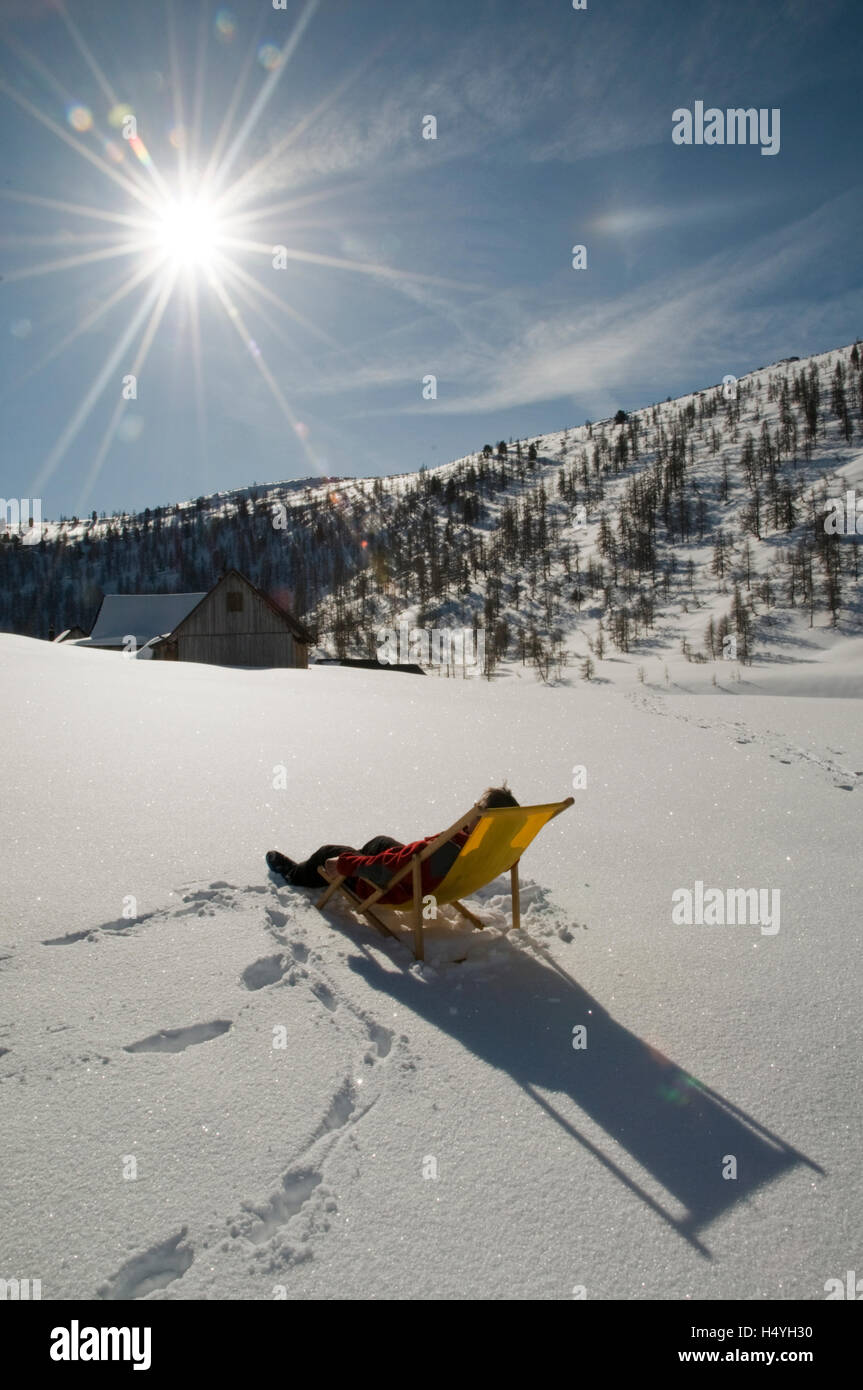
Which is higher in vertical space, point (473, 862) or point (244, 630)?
point (244, 630)

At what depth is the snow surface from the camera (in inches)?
79.6

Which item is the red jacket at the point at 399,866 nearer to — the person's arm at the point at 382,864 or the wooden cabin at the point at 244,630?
the person's arm at the point at 382,864

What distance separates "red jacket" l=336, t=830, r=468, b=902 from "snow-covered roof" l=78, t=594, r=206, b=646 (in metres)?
47.4

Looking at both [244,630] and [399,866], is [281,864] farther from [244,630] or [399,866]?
[244,630]

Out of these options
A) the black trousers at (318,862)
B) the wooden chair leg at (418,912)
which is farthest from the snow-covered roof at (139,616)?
the wooden chair leg at (418,912)

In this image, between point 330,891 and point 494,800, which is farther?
point 330,891

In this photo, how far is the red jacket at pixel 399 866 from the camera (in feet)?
12.7

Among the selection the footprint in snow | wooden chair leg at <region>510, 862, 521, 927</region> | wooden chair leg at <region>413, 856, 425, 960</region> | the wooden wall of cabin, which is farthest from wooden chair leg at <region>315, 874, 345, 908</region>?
the wooden wall of cabin

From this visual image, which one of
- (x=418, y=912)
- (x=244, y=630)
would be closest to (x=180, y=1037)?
(x=418, y=912)

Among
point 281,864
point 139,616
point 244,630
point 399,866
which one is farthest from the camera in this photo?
point 139,616

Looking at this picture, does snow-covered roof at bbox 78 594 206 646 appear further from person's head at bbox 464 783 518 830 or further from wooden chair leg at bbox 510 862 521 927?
person's head at bbox 464 783 518 830

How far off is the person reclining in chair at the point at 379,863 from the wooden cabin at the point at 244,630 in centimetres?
2402

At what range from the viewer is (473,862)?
3916 millimetres

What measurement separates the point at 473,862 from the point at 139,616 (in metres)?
51.4
